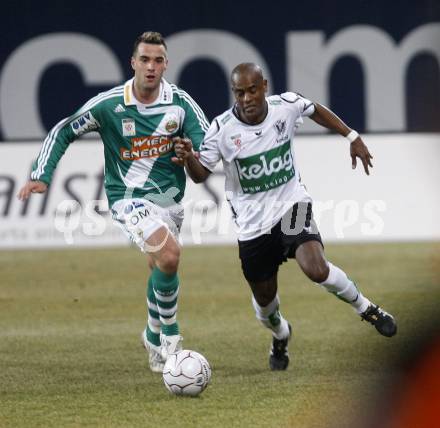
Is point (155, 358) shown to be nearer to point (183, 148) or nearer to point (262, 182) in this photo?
point (262, 182)

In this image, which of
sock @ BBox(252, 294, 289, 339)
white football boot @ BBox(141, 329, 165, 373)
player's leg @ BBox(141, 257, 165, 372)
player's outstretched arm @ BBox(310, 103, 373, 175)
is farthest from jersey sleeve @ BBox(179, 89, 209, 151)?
white football boot @ BBox(141, 329, 165, 373)

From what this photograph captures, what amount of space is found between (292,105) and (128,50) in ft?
29.8

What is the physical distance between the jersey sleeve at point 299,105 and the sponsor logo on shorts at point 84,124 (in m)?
1.27

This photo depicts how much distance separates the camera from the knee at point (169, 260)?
6.10 m

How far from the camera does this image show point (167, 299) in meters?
6.22

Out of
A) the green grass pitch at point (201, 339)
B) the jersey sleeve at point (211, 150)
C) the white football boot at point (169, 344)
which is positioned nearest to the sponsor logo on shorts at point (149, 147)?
the jersey sleeve at point (211, 150)

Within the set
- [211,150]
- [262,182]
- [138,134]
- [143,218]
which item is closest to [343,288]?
[262,182]

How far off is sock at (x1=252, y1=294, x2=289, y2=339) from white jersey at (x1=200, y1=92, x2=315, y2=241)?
440 mm

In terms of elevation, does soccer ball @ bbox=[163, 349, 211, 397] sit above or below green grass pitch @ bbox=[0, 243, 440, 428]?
above

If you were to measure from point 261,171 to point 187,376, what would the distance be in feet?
4.71

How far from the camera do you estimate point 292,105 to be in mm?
6301

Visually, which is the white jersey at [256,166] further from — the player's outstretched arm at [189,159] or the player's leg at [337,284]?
the player's leg at [337,284]

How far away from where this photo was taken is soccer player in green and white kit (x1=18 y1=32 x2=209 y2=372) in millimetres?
6422

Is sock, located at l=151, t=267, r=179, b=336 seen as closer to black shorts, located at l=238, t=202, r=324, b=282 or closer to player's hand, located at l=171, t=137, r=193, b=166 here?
black shorts, located at l=238, t=202, r=324, b=282
